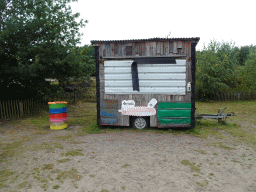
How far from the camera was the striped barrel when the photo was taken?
8898 millimetres

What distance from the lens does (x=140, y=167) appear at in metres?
4.84

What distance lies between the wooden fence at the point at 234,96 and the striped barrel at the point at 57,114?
17854mm

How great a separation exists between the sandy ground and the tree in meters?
5.65

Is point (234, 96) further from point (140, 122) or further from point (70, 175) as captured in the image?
point (70, 175)

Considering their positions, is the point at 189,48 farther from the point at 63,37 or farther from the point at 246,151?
the point at 63,37

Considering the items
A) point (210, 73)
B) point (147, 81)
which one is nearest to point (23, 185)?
point (147, 81)

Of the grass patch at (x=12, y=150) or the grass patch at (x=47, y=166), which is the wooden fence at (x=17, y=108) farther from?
the grass patch at (x=47, y=166)

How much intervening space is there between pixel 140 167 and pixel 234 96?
20.0 metres

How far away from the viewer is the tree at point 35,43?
1051 centimetres

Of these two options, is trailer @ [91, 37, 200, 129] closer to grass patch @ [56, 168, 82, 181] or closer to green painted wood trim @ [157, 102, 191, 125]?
green painted wood trim @ [157, 102, 191, 125]

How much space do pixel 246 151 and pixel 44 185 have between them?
5.77m

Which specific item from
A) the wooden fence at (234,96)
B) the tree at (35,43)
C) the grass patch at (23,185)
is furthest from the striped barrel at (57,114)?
the wooden fence at (234,96)

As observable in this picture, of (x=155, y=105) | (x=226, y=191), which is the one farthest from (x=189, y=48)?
(x=226, y=191)

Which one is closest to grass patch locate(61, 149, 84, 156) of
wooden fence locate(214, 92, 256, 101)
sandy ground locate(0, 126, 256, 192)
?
sandy ground locate(0, 126, 256, 192)
